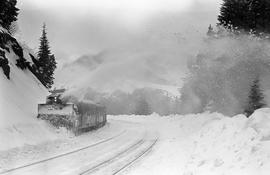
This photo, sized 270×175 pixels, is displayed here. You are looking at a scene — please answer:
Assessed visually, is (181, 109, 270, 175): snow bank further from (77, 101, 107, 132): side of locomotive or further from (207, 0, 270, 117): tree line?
(207, 0, 270, 117): tree line

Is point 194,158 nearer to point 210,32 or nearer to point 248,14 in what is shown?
point 248,14

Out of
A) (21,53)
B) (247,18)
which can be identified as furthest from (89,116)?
(247,18)

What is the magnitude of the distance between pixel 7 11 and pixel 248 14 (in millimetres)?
29493

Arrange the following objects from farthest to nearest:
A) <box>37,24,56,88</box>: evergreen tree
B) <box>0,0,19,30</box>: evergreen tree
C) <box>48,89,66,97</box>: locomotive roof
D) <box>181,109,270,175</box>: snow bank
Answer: <box>37,24,56,88</box>: evergreen tree
<box>0,0,19,30</box>: evergreen tree
<box>48,89,66,97</box>: locomotive roof
<box>181,109,270,175</box>: snow bank

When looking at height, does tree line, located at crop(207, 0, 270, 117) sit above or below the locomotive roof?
above

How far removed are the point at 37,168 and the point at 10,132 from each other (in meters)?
9.33

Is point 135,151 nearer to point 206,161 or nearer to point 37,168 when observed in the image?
point 37,168

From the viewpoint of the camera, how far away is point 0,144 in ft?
65.2

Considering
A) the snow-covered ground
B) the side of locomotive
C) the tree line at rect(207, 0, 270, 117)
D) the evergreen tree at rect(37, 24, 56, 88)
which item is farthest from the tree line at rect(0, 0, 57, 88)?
the tree line at rect(207, 0, 270, 117)

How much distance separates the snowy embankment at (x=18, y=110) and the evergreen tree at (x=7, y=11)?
5358 millimetres

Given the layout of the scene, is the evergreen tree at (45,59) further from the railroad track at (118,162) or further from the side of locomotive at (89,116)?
the railroad track at (118,162)

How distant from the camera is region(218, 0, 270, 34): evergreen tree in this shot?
38.5 metres

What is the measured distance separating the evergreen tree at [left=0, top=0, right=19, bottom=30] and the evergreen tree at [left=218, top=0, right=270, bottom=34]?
1060 inches

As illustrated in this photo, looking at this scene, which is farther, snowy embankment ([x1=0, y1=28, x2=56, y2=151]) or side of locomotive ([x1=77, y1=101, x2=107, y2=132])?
side of locomotive ([x1=77, y1=101, x2=107, y2=132])
